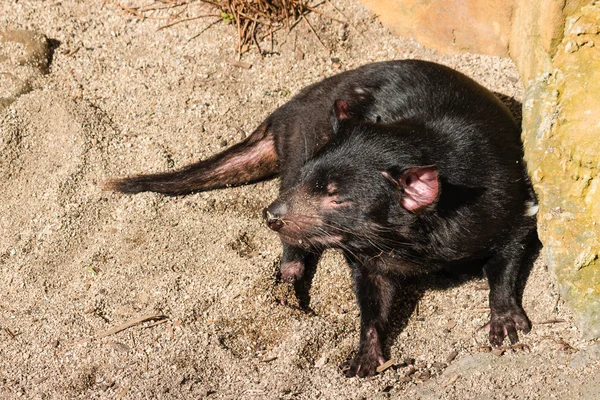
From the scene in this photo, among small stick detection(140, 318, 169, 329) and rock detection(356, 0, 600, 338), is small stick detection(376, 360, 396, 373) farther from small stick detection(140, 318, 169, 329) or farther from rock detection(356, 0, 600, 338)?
small stick detection(140, 318, 169, 329)

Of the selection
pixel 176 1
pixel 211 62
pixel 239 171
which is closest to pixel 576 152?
pixel 239 171

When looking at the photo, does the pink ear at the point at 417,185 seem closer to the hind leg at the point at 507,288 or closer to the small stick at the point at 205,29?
the hind leg at the point at 507,288

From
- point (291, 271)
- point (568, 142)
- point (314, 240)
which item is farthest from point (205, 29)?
point (568, 142)

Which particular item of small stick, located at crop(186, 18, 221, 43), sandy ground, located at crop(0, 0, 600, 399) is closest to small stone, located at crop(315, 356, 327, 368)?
sandy ground, located at crop(0, 0, 600, 399)

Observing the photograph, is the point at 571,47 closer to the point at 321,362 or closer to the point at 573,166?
the point at 573,166

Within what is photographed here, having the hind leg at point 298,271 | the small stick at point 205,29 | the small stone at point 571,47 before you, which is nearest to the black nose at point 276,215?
the hind leg at point 298,271

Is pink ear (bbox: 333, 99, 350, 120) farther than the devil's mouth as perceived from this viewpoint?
Yes
